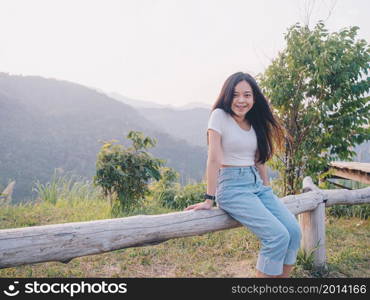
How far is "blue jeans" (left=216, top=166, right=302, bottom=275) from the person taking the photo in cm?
207

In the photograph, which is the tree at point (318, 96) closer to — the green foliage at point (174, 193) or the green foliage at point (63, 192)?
the green foliage at point (174, 193)

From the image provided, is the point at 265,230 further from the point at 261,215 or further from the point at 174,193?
the point at 174,193

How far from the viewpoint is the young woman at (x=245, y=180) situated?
82.3 inches

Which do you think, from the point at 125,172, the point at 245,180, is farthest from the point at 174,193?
the point at 245,180

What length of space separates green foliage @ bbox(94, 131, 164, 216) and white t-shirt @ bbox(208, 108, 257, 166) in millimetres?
2263

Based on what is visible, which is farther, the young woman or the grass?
the grass

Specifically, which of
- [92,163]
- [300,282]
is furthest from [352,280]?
[92,163]

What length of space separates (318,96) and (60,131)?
808 inches

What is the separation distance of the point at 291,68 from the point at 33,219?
422cm

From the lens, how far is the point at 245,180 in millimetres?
2297

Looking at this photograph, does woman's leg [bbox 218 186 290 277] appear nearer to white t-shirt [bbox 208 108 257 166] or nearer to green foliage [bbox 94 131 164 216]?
white t-shirt [bbox 208 108 257 166]

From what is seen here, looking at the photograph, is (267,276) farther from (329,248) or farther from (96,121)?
(96,121)

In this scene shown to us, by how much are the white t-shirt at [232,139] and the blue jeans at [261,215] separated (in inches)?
2.8

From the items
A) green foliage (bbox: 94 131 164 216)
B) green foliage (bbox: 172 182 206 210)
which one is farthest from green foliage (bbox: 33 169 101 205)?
green foliage (bbox: 172 182 206 210)
